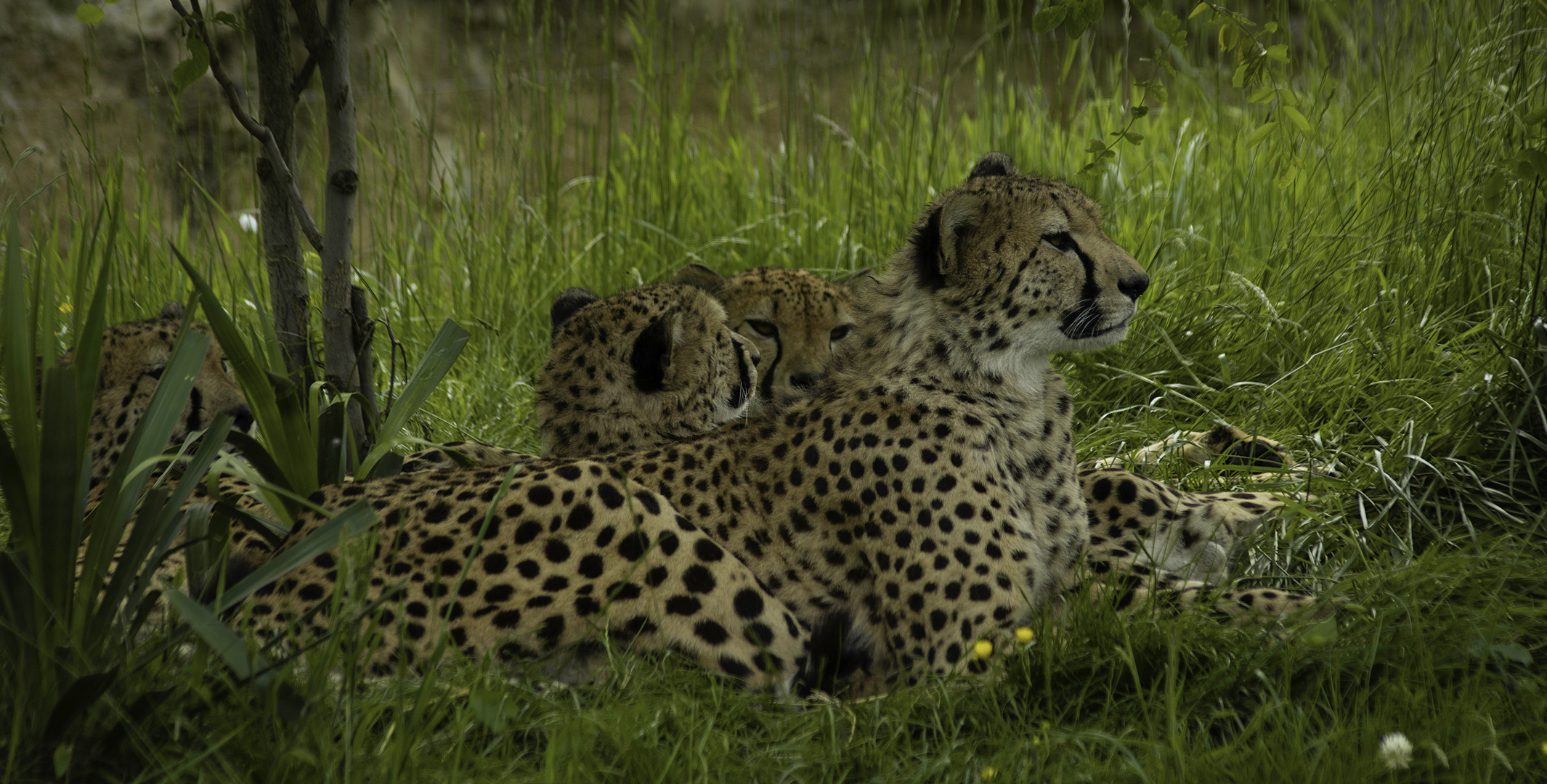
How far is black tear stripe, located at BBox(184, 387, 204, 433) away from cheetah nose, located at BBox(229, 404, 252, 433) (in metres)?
0.09

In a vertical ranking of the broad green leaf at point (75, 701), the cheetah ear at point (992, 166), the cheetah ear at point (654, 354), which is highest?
the cheetah ear at point (992, 166)

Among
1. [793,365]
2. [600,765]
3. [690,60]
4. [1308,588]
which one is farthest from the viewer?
[690,60]

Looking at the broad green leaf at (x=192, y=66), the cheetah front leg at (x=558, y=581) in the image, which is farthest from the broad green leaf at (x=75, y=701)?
the broad green leaf at (x=192, y=66)

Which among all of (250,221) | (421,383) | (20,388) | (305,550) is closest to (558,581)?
(305,550)

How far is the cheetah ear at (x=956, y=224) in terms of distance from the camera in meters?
3.31

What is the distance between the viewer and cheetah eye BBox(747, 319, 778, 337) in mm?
4594

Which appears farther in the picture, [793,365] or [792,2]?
[792,2]

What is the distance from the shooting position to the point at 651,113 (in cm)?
647

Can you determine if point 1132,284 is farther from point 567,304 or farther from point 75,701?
point 75,701

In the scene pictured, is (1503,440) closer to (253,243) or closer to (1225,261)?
(1225,261)

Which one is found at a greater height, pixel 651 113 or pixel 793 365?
pixel 651 113

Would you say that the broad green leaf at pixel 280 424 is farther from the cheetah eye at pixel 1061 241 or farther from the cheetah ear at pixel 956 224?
the cheetah eye at pixel 1061 241

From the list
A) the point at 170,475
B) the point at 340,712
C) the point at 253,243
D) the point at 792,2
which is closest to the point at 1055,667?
the point at 340,712

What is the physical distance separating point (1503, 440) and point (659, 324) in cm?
234
